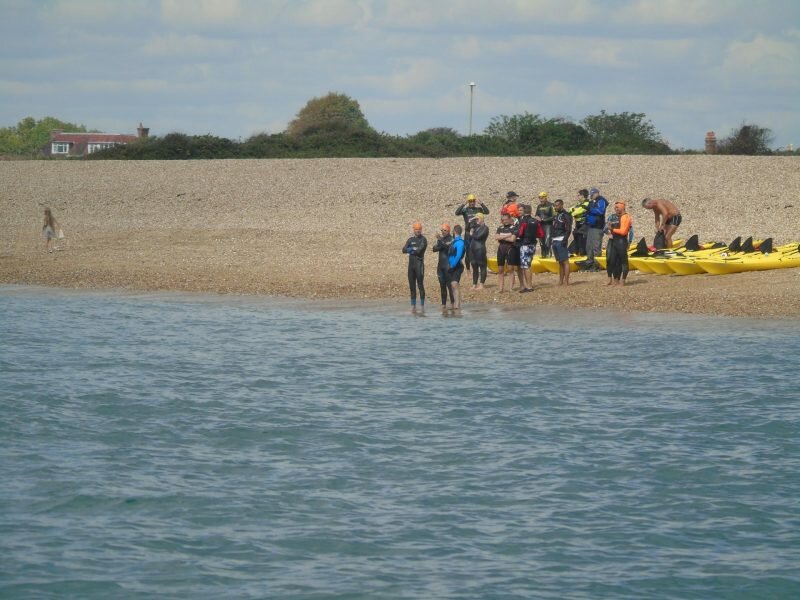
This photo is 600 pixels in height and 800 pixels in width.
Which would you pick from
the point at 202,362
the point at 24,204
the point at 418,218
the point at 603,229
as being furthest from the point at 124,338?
the point at 24,204

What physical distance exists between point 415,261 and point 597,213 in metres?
4.30

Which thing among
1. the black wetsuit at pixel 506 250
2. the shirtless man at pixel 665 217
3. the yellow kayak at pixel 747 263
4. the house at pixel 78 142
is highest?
the house at pixel 78 142

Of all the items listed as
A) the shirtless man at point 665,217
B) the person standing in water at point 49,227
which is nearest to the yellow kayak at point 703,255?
the shirtless man at point 665,217

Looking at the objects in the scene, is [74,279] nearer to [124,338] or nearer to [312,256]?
[312,256]

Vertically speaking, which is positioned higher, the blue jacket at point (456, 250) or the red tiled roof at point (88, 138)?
the red tiled roof at point (88, 138)

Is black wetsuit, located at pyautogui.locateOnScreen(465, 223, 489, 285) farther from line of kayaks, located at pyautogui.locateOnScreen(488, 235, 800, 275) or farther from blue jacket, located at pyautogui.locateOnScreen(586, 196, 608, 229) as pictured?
blue jacket, located at pyautogui.locateOnScreen(586, 196, 608, 229)

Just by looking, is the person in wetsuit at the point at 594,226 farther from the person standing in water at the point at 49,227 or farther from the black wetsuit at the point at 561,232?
the person standing in water at the point at 49,227

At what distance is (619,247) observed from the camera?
23.4m

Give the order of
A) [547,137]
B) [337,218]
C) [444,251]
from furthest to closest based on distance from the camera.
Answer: [547,137] < [337,218] < [444,251]

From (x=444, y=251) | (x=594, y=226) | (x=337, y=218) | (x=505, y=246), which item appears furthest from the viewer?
(x=337, y=218)

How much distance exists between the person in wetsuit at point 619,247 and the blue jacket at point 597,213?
55cm

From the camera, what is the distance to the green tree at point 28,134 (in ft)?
427

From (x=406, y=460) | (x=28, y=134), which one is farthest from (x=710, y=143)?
(x=28, y=134)

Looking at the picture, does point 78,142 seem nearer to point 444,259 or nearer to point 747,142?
point 747,142
